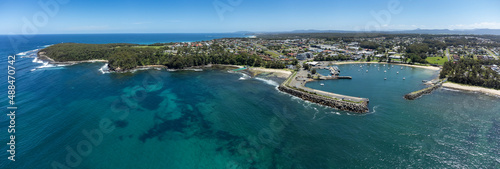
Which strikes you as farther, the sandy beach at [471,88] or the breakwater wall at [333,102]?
the sandy beach at [471,88]

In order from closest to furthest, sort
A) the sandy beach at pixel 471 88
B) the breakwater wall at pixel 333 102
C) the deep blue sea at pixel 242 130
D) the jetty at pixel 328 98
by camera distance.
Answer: the deep blue sea at pixel 242 130
the breakwater wall at pixel 333 102
the jetty at pixel 328 98
the sandy beach at pixel 471 88

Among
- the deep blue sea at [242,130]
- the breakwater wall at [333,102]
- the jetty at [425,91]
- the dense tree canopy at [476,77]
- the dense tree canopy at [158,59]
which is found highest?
the dense tree canopy at [158,59]

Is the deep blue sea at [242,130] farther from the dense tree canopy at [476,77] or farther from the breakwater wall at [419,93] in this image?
the dense tree canopy at [476,77]

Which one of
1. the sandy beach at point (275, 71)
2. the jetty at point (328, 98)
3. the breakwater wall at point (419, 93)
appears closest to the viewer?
the jetty at point (328, 98)

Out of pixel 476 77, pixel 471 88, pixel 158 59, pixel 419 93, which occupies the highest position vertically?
pixel 158 59

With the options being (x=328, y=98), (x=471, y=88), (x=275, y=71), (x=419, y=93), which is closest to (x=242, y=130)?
(x=328, y=98)

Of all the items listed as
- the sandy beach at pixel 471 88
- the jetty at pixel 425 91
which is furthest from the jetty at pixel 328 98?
the sandy beach at pixel 471 88

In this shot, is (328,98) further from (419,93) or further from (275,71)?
(275,71)

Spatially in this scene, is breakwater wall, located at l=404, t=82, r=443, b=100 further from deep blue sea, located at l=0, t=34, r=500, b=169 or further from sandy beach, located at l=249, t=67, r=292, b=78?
sandy beach, located at l=249, t=67, r=292, b=78
